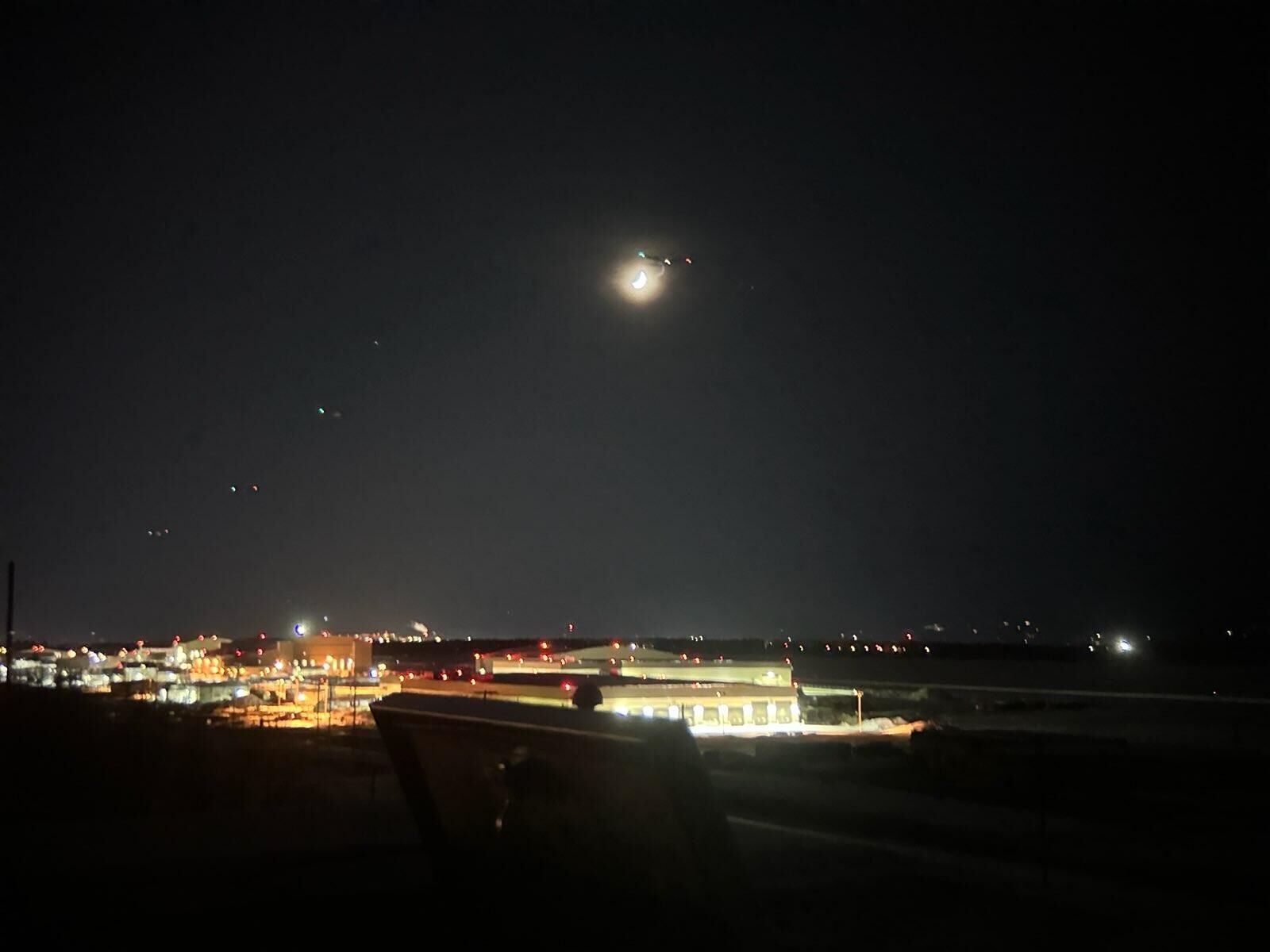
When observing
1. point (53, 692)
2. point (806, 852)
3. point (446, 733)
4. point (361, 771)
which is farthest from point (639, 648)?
point (446, 733)

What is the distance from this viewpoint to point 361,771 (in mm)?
24203

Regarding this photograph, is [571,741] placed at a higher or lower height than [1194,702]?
higher

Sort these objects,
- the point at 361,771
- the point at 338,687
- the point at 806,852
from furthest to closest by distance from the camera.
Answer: the point at 338,687, the point at 361,771, the point at 806,852

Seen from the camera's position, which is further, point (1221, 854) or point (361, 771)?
point (361, 771)

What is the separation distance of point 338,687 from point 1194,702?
158 feet

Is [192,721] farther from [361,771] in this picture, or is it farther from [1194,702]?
[1194,702]

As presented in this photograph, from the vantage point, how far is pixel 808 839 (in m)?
15.3

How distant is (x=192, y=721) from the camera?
3559cm

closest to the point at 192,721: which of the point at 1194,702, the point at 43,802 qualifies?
the point at 43,802

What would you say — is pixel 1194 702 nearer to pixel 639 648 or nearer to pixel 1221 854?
pixel 639 648

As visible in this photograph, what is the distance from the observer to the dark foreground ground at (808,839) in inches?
391

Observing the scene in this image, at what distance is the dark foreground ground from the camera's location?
992 cm

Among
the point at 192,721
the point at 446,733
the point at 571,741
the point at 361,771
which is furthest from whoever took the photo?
the point at 192,721

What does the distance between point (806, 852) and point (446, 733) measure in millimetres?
9718
